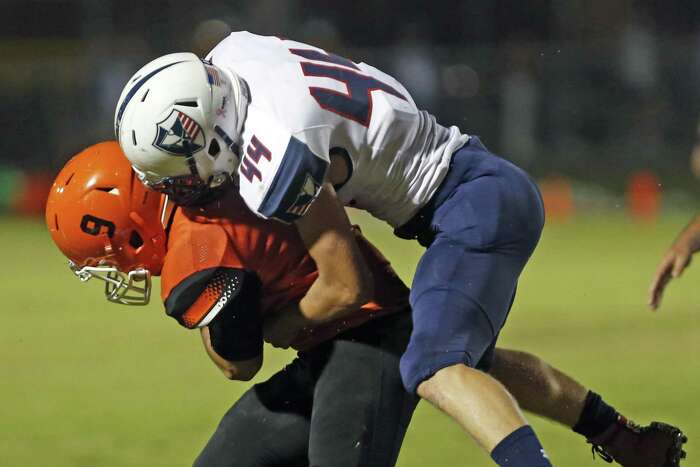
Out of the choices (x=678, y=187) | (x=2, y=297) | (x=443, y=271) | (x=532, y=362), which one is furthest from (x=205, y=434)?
(x=678, y=187)

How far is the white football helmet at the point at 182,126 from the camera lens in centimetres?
374

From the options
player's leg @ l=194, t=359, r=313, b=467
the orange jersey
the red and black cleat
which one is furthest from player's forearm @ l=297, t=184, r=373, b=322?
the red and black cleat

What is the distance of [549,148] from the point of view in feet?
53.6

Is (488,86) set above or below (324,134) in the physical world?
below

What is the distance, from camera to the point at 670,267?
4.21 meters

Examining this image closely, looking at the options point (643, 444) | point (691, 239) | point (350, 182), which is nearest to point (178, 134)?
point (350, 182)

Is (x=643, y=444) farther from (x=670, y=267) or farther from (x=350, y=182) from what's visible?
(x=350, y=182)

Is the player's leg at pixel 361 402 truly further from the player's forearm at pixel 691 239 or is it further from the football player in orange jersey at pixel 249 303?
the player's forearm at pixel 691 239

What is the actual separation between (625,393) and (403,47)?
10516 millimetres

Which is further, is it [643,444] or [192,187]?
[643,444]

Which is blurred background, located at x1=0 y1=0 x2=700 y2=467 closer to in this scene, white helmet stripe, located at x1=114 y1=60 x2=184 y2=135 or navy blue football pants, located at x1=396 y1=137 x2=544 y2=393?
navy blue football pants, located at x1=396 y1=137 x2=544 y2=393

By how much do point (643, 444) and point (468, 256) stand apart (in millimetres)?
1060

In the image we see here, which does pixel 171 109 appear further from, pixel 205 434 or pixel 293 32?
pixel 293 32

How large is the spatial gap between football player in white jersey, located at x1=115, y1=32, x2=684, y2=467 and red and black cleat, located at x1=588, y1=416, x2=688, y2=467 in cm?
77
